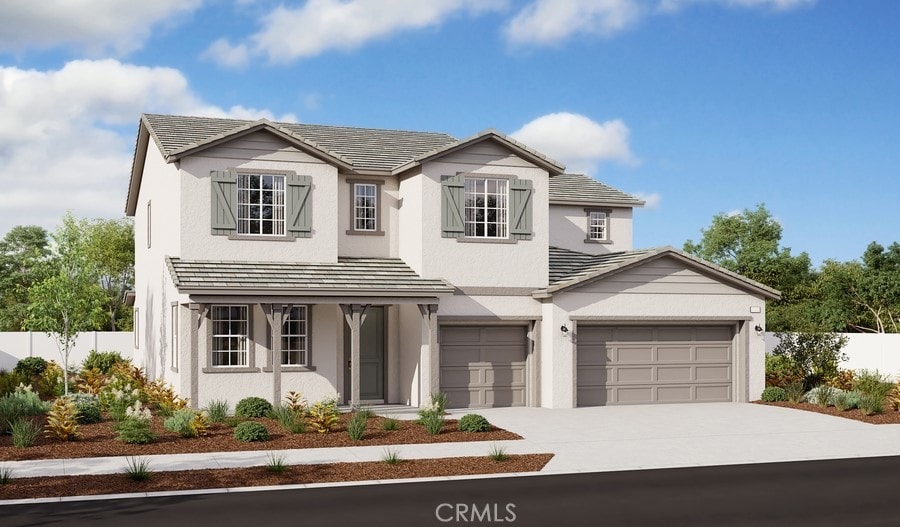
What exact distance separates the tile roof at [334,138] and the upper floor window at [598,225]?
6.35 metres

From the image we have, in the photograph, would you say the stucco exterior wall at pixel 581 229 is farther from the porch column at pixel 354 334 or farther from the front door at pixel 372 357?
the porch column at pixel 354 334

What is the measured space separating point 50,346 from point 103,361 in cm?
502

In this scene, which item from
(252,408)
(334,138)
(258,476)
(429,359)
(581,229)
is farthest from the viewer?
(581,229)

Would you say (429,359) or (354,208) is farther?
(354,208)

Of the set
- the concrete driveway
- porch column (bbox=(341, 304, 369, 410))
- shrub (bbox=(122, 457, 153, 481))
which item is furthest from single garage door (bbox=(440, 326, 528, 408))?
shrub (bbox=(122, 457, 153, 481))

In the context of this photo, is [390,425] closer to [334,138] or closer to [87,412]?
[87,412]

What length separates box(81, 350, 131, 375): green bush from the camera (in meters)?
32.4

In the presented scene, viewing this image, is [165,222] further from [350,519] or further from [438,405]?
[350,519]

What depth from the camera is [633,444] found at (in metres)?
17.6

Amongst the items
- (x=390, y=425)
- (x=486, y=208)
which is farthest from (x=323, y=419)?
(x=486, y=208)

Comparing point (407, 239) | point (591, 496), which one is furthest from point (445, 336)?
point (591, 496)

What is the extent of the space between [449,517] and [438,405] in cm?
882

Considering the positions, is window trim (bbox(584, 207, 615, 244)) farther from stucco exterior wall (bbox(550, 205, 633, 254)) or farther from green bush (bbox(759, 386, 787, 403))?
green bush (bbox(759, 386, 787, 403))

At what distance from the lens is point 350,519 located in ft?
36.9
